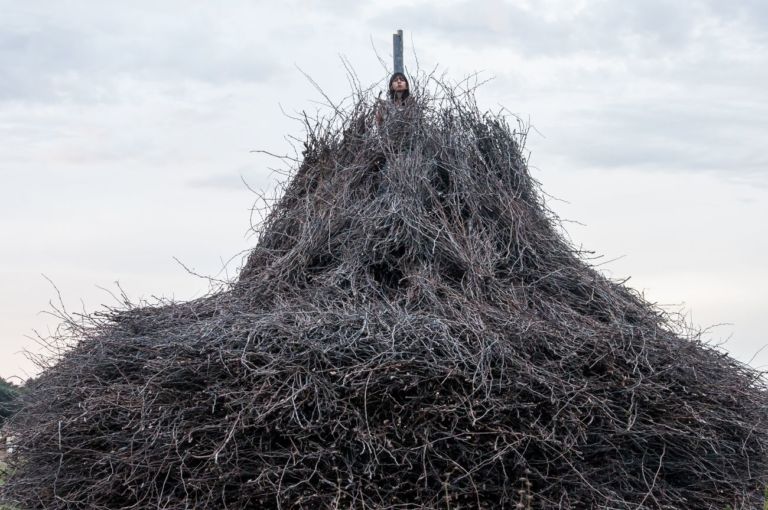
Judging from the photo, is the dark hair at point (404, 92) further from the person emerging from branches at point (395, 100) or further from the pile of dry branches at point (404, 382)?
the pile of dry branches at point (404, 382)

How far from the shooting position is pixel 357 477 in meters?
5.33

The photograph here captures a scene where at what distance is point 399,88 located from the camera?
779 cm

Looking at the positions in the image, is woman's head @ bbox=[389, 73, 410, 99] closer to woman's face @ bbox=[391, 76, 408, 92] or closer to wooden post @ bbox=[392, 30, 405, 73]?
woman's face @ bbox=[391, 76, 408, 92]

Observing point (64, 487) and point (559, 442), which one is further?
point (64, 487)

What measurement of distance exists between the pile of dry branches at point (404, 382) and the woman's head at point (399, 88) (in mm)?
565

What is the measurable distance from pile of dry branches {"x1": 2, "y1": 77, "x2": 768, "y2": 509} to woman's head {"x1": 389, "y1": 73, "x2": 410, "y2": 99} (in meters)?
0.56

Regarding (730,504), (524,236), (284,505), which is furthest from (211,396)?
(730,504)

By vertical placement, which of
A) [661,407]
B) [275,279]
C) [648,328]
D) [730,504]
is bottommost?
[730,504]

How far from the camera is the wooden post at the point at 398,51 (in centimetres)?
810

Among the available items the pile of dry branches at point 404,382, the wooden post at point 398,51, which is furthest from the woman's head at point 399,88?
the pile of dry branches at point 404,382

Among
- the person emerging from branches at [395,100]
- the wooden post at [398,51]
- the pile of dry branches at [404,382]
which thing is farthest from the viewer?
the wooden post at [398,51]

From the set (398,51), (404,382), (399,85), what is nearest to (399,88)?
(399,85)

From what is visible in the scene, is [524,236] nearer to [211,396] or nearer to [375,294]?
[375,294]

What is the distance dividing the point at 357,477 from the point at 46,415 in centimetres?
230
